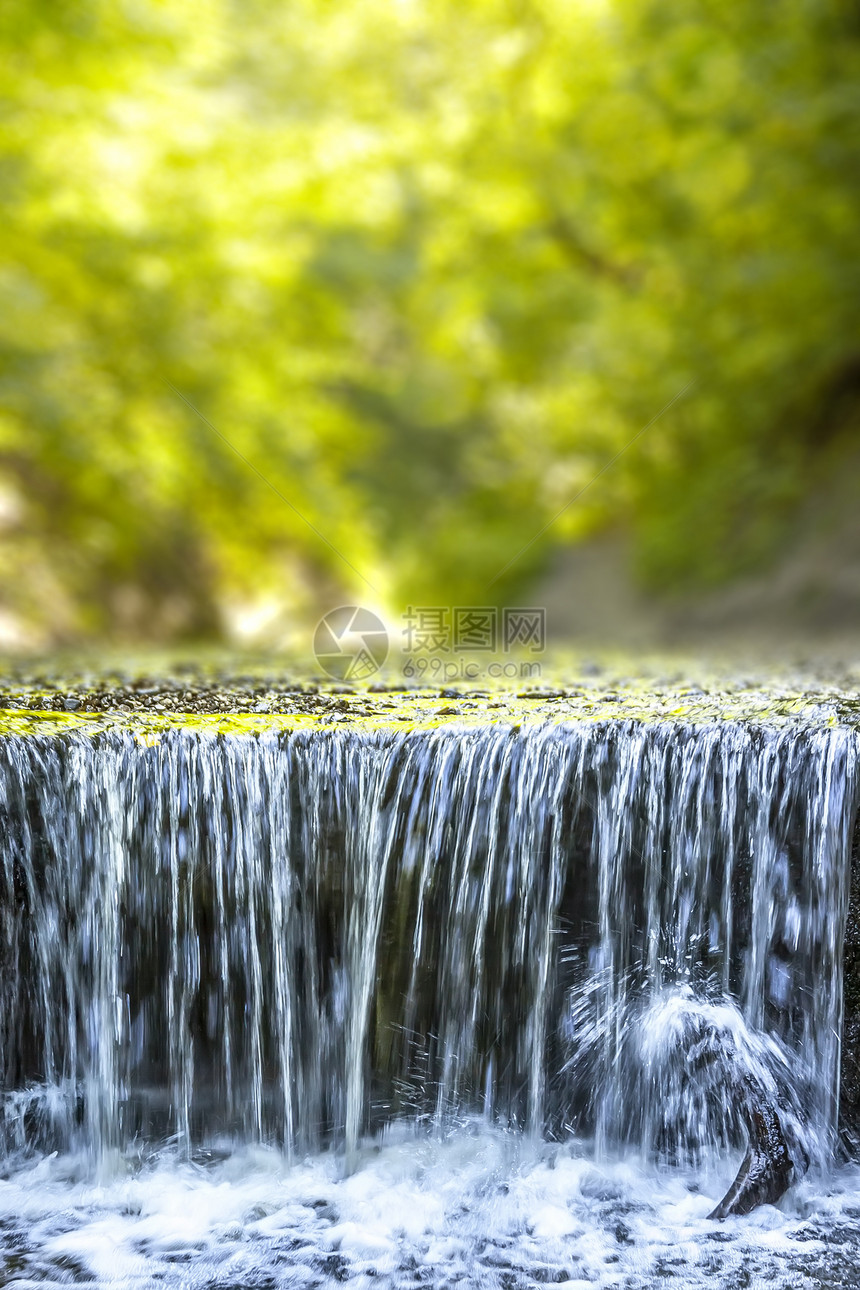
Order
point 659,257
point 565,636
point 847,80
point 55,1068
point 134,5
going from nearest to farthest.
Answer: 1. point 55,1068
2. point 847,80
3. point 134,5
4. point 659,257
5. point 565,636

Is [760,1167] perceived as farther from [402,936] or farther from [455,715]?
[455,715]

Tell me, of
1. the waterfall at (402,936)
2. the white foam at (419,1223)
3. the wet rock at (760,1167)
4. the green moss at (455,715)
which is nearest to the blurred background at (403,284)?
the green moss at (455,715)

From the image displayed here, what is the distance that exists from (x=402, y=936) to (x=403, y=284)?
13949 millimetres

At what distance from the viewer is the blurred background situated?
26.2 ft

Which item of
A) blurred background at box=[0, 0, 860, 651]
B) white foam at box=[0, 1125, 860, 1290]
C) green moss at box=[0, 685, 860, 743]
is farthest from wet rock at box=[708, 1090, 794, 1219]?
blurred background at box=[0, 0, 860, 651]

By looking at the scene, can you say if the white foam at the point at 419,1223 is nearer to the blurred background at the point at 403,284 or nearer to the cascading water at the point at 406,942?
the cascading water at the point at 406,942

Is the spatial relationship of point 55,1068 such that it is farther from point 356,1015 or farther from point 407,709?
point 407,709

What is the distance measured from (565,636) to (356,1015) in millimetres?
10030

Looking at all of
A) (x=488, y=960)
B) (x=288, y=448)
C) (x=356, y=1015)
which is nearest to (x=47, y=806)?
(x=356, y=1015)

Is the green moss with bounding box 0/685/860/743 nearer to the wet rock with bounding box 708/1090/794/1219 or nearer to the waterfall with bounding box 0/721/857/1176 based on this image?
the waterfall with bounding box 0/721/857/1176

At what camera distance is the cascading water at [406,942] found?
3.06m

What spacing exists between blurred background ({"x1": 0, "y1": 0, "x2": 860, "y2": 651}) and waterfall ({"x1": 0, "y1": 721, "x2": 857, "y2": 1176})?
504 centimetres

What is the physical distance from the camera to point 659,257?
1088 centimetres

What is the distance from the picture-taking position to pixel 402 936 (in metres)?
3.12
